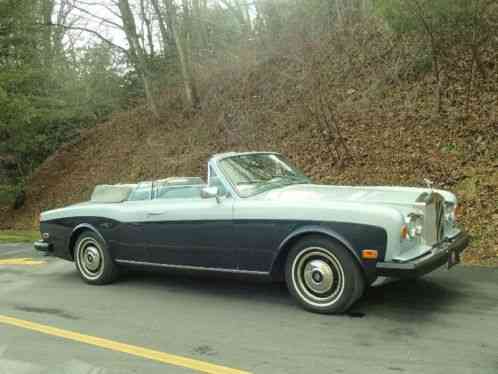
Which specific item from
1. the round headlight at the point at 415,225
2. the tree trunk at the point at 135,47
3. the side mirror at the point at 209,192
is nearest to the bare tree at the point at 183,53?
the tree trunk at the point at 135,47

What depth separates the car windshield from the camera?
593 centimetres

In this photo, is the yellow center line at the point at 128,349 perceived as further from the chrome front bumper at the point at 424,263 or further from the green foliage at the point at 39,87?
the green foliage at the point at 39,87

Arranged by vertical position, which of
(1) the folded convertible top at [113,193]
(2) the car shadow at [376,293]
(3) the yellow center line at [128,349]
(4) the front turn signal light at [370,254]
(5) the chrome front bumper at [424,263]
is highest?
(1) the folded convertible top at [113,193]

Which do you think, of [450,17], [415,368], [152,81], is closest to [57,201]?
[152,81]

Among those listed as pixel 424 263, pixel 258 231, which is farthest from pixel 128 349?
pixel 424 263

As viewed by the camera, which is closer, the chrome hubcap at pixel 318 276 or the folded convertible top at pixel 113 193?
the chrome hubcap at pixel 318 276

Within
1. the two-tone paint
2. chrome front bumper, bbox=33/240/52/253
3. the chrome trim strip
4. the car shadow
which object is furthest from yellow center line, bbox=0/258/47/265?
the chrome trim strip

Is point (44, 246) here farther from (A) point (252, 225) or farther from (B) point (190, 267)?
(A) point (252, 225)

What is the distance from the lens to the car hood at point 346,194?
5273 mm

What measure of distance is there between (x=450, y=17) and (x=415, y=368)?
32.1ft

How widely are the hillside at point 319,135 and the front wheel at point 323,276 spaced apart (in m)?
3.13

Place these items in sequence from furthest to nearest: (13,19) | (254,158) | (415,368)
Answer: (13,19) → (254,158) → (415,368)

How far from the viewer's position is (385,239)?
477cm

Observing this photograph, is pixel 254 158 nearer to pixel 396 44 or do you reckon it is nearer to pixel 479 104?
pixel 479 104
